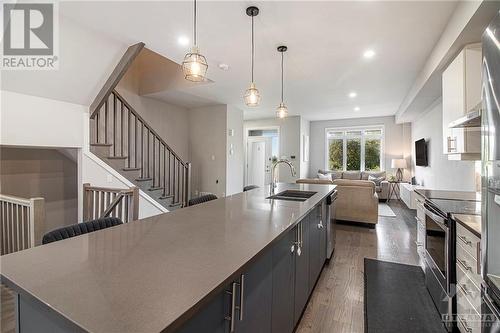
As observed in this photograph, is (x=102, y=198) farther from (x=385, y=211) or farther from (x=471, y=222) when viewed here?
(x=385, y=211)

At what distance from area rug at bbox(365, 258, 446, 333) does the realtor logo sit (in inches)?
165

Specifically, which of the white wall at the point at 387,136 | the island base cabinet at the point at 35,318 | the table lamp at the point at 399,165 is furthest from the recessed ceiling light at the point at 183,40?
the table lamp at the point at 399,165

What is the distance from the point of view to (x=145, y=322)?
2.04 ft

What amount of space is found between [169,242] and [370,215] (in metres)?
4.30

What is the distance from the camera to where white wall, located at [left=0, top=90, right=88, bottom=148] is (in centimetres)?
293

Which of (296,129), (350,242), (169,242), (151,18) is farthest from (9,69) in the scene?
(296,129)

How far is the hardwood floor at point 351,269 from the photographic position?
A: 2045 millimetres

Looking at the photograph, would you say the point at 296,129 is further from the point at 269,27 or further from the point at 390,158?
the point at 269,27

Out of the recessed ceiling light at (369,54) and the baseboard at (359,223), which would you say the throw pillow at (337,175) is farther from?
the recessed ceiling light at (369,54)

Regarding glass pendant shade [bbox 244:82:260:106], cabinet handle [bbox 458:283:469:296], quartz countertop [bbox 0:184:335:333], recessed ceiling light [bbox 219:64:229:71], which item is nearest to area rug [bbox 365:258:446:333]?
Result: cabinet handle [bbox 458:283:469:296]

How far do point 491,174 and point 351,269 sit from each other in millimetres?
2137

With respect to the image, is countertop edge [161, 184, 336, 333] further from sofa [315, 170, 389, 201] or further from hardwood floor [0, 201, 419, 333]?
sofa [315, 170, 389, 201]

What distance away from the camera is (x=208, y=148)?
21.5 feet

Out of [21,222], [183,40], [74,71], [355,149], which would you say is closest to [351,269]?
[183,40]
